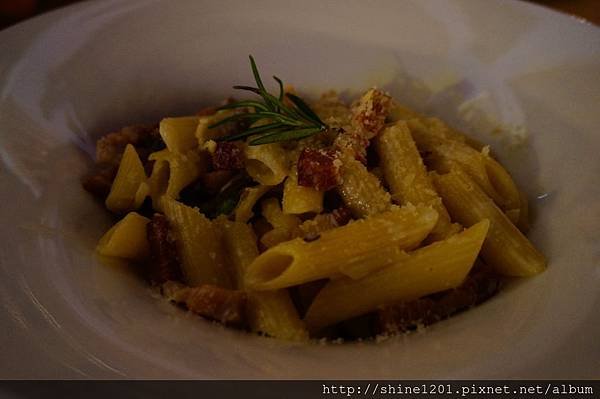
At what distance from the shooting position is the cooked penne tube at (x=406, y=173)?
137cm

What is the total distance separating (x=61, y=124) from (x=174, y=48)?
0.44 meters

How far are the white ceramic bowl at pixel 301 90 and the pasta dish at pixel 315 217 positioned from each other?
0.06 m

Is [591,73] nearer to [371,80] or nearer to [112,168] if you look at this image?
[371,80]

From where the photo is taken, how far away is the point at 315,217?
136 centimetres

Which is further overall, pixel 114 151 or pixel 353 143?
pixel 114 151

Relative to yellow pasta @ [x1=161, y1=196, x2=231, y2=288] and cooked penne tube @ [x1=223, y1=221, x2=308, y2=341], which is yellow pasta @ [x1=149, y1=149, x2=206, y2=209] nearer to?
yellow pasta @ [x1=161, y1=196, x2=231, y2=288]

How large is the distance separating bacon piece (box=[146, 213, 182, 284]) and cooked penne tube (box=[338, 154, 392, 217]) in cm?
36

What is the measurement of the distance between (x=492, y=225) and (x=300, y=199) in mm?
391

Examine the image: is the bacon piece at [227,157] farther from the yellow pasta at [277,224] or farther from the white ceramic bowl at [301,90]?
the white ceramic bowl at [301,90]

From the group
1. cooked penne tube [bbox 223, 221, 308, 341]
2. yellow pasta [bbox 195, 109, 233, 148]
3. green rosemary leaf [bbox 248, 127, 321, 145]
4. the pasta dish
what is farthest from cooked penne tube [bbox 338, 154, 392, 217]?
yellow pasta [bbox 195, 109, 233, 148]

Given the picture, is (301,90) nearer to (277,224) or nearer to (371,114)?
(371,114)

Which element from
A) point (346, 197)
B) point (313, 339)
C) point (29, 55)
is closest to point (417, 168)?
point (346, 197)

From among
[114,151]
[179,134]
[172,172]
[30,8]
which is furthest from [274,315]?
[30,8]

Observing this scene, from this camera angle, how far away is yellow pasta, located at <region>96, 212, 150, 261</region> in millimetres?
1360
